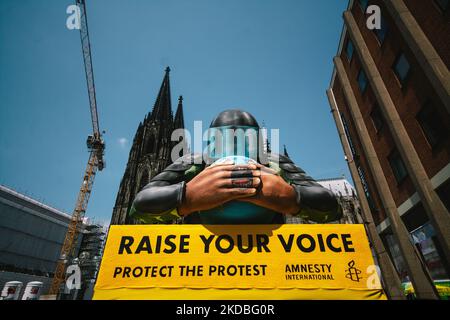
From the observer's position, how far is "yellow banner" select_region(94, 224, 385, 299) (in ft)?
8.95

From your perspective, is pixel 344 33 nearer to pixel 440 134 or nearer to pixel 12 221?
pixel 440 134

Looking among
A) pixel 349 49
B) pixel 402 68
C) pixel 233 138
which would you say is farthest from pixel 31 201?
pixel 402 68

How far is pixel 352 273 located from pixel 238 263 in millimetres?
1437

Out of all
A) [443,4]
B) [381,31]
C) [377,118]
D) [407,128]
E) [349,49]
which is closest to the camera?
[443,4]

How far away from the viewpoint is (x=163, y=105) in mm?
57688

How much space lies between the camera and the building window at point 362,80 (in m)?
15.6

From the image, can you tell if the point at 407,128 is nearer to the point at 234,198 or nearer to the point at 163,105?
the point at 234,198

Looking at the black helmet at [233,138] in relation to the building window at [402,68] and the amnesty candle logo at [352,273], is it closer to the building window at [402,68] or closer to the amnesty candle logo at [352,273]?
the amnesty candle logo at [352,273]

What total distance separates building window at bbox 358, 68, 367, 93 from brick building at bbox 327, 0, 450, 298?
0.07 meters
